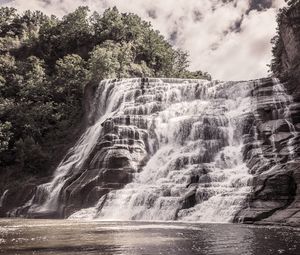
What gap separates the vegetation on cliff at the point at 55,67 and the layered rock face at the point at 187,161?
946 centimetres

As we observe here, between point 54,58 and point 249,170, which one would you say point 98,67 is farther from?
point 249,170

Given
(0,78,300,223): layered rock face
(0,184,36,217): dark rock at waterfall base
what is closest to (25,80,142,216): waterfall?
(0,78,300,223): layered rock face

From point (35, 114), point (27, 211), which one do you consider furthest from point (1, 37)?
point (27, 211)

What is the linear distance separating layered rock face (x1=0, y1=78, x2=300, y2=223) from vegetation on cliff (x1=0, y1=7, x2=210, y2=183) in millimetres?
9463

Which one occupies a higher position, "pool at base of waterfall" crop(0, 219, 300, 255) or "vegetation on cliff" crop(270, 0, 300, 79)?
"vegetation on cliff" crop(270, 0, 300, 79)

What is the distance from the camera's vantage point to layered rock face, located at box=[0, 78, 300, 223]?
30656 mm

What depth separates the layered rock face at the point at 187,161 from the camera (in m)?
30.7

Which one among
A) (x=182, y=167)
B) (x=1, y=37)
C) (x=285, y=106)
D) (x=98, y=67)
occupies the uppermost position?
(x=1, y=37)

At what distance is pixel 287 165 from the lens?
30.1 m

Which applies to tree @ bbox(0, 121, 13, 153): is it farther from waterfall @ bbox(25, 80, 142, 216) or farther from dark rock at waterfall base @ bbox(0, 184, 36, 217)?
dark rock at waterfall base @ bbox(0, 184, 36, 217)

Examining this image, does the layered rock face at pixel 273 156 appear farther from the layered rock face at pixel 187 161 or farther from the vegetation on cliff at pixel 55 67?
the vegetation on cliff at pixel 55 67

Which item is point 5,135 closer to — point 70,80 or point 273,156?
point 70,80

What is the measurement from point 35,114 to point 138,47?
1255 inches

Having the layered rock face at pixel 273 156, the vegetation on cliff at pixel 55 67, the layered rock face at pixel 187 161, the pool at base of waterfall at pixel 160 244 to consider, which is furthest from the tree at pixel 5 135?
the pool at base of waterfall at pixel 160 244
